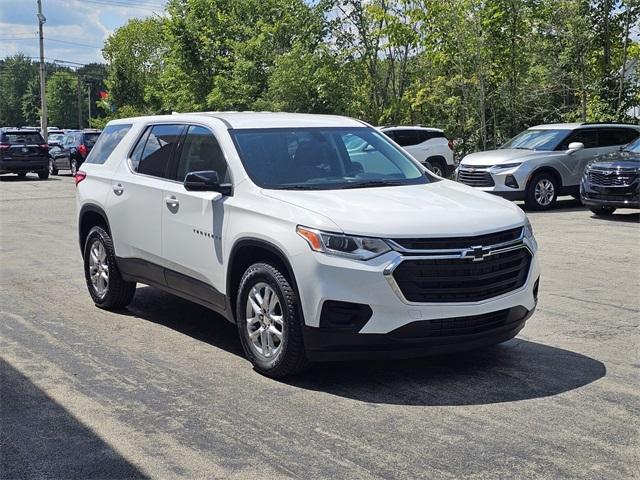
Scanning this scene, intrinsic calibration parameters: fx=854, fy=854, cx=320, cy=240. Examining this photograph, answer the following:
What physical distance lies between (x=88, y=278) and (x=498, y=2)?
740 inches

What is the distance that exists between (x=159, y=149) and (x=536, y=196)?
1129 centimetres

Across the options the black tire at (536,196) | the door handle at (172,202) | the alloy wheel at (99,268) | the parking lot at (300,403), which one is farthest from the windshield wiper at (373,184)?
the black tire at (536,196)

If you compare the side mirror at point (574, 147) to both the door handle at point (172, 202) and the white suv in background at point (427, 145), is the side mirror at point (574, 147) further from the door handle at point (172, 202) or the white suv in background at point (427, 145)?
the door handle at point (172, 202)

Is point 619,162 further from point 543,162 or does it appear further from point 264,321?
point 264,321

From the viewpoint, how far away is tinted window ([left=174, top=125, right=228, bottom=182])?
256 inches

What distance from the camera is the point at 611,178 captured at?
15.0 metres

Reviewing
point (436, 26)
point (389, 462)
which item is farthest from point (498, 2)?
point (389, 462)

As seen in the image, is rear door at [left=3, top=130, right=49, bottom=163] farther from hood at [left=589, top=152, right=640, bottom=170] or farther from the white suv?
the white suv

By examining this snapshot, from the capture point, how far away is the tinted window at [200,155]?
21.4ft

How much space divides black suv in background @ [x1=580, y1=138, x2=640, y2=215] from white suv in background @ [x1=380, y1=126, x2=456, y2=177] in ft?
26.6

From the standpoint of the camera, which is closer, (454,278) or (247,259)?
(454,278)

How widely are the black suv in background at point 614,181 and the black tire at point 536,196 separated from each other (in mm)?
1530

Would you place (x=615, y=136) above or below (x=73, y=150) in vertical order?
above

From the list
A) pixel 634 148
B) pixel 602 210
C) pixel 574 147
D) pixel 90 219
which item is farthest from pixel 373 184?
pixel 574 147
